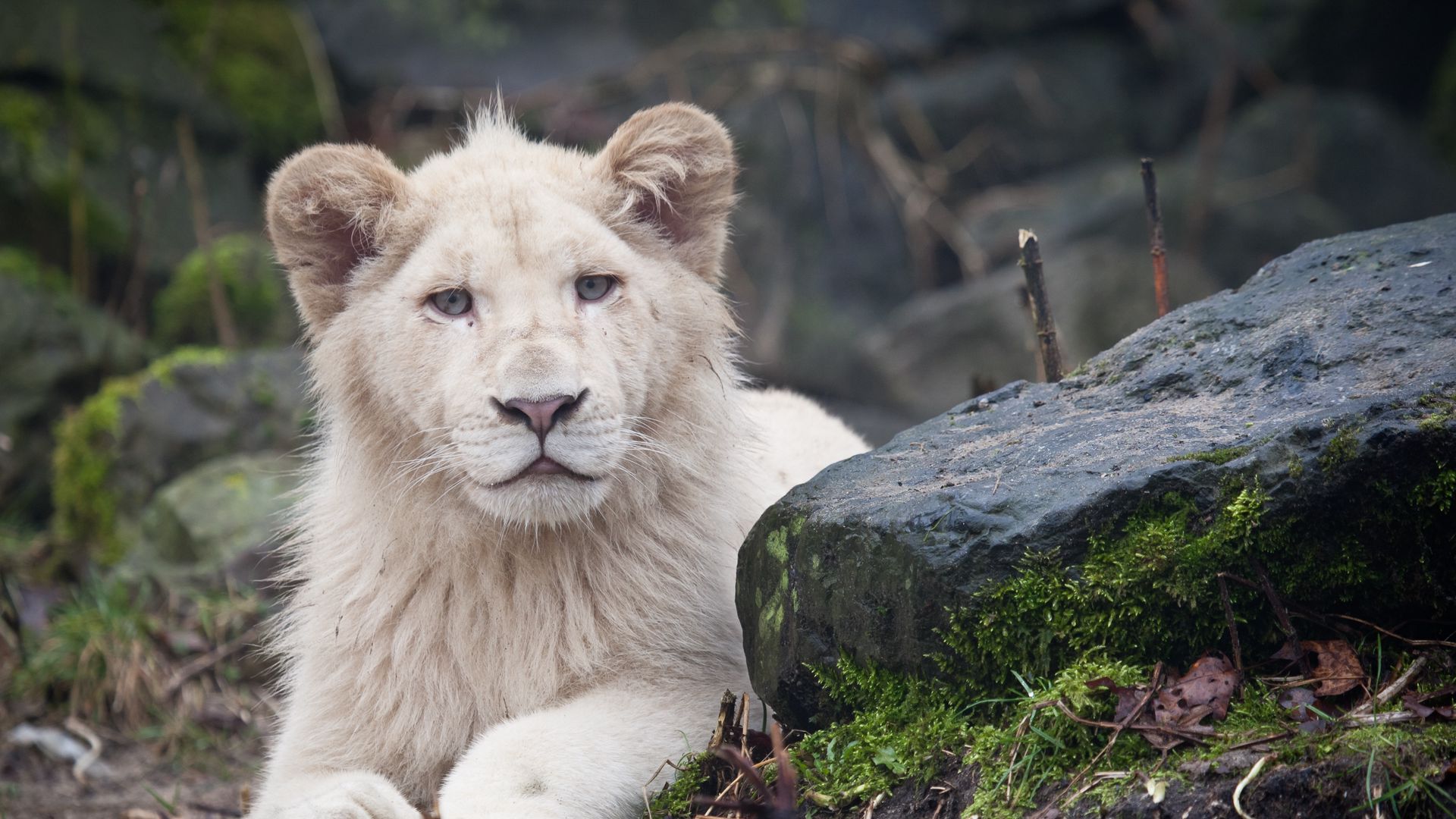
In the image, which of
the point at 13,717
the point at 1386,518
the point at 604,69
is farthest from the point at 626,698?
the point at 604,69

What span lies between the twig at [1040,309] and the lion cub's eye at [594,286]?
1471 millimetres

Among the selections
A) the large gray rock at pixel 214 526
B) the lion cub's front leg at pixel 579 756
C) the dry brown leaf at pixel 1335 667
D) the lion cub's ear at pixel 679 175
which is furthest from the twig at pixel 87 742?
the dry brown leaf at pixel 1335 667

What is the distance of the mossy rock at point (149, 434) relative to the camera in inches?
298

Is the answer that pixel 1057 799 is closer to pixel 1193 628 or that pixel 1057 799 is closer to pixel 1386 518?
pixel 1193 628

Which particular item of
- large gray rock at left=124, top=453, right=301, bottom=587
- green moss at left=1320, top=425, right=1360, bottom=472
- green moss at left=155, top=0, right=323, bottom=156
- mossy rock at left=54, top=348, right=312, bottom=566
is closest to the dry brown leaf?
green moss at left=1320, top=425, right=1360, bottom=472

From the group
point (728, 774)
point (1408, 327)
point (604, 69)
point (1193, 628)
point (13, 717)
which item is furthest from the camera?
point (604, 69)

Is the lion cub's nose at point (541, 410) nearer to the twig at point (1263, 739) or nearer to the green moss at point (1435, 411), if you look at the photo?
the twig at point (1263, 739)

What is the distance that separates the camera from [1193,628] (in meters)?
2.89

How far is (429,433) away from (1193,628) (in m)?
2.17

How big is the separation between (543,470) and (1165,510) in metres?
1.61

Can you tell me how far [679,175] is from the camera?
411 cm

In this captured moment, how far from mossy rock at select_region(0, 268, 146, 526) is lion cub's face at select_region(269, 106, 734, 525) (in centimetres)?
553

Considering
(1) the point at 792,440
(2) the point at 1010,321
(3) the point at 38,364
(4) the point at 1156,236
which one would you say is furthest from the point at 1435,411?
(3) the point at 38,364

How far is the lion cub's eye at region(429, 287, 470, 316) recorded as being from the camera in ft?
12.1
